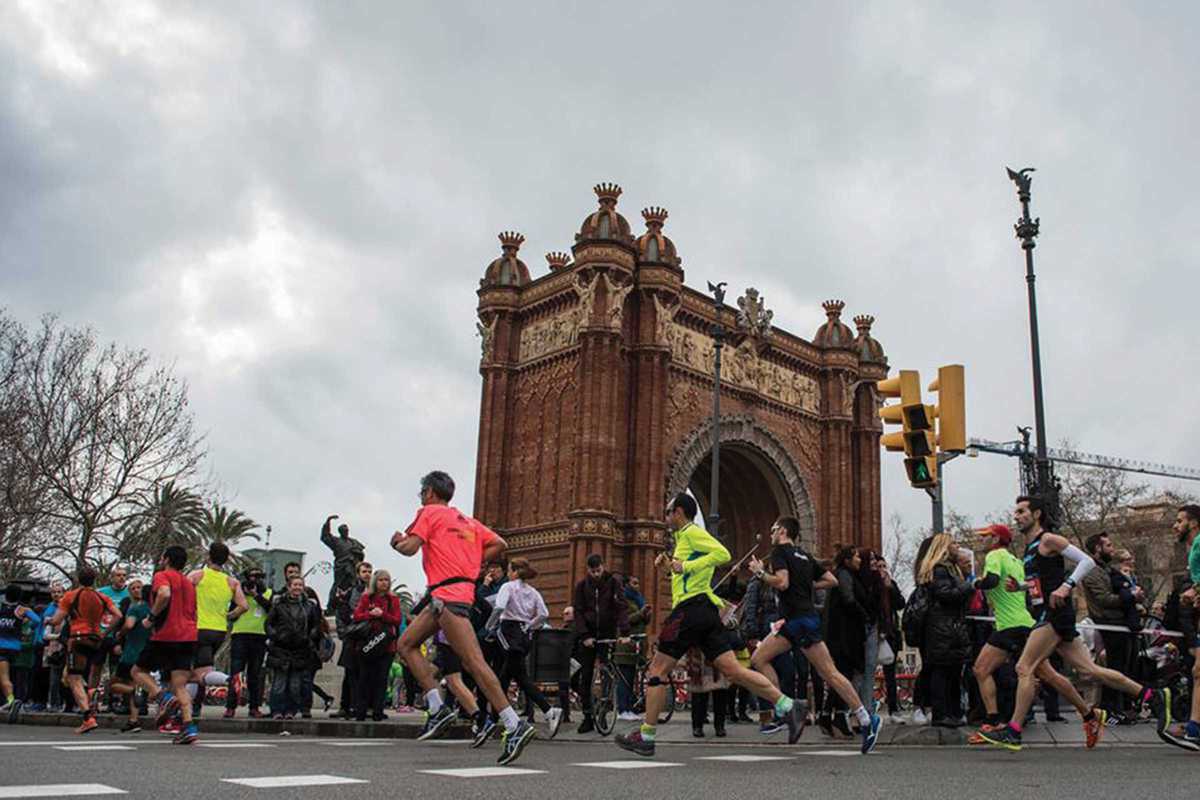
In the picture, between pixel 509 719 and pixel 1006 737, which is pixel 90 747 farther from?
pixel 1006 737

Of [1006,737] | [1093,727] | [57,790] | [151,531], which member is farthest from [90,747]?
[151,531]

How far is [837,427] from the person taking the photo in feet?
134

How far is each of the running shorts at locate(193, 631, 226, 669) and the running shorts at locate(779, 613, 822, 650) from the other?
5.47 meters

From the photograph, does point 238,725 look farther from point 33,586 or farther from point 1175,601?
point 1175,601

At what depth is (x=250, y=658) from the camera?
1411cm

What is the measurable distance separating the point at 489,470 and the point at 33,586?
21241 millimetres

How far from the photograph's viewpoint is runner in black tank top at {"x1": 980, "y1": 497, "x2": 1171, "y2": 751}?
318 inches

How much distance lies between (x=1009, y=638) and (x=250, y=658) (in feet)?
32.0

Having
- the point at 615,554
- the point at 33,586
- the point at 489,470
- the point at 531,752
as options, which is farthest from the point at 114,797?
the point at 489,470

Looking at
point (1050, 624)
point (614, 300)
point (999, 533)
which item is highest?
point (614, 300)

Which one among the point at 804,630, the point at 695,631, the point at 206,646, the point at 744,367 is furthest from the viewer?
the point at 744,367

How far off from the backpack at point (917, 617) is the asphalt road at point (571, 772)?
4.49 ft

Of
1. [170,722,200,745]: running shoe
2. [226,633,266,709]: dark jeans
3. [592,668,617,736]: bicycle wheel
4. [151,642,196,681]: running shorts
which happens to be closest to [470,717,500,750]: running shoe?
[170,722,200,745]: running shoe

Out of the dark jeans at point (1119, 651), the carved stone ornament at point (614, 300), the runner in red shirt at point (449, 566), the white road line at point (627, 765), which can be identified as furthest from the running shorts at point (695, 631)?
the carved stone ornament at point (614, 300)
